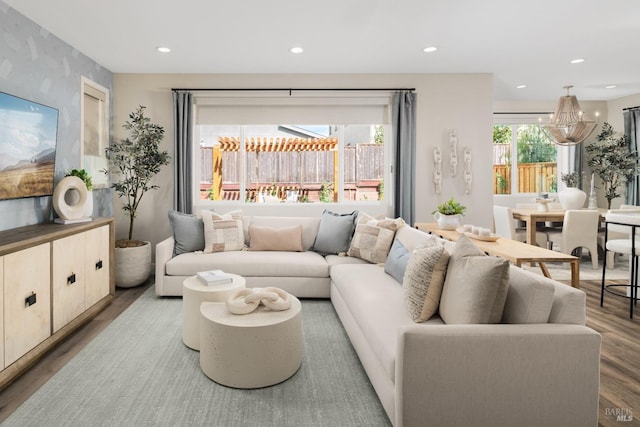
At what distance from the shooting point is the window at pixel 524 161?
25.5 feet

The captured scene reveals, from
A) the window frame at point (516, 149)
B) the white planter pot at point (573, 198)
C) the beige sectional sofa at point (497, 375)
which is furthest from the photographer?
the window frame at point (516, 149)

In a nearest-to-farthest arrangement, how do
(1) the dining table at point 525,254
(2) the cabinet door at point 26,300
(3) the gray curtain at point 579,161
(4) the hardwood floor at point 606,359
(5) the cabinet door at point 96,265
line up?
(4) the hardwood floor at point 606,359 < (2) the cabinet door at point 26,300 < (1) the dining table at point 525,254 < (5) the cabinet door at point 96,265 < (3) the gray curtain at point 579,161

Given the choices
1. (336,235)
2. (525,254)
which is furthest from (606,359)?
(336,235)

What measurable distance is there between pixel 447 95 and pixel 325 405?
4.26 m

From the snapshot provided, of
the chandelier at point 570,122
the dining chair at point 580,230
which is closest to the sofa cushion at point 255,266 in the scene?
the chandelier at point 570,122

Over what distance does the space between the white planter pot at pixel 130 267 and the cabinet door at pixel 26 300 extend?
1581 mm

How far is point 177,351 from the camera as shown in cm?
288

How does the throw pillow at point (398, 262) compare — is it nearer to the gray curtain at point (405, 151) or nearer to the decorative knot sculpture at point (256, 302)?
the decorative knot sculpture at point (256, 302)

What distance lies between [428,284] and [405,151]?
3.19 meters

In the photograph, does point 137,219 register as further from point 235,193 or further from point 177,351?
point 177,351

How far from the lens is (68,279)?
3.24 m

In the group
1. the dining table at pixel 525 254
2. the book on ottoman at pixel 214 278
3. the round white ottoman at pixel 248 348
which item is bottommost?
the round white ottoman at pixel 248 348

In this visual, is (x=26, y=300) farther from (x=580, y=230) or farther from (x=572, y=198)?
(x=572, y=198)

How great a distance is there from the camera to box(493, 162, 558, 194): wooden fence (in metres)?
7.80
